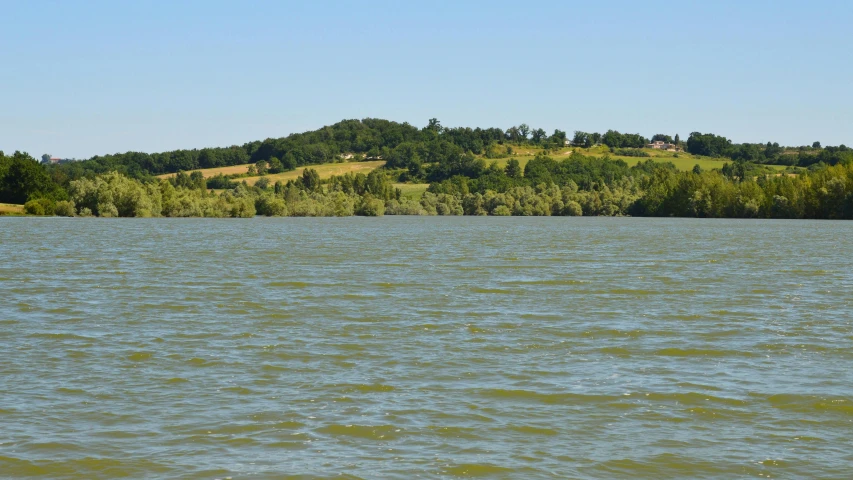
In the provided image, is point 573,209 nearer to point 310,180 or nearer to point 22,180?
point 310,180

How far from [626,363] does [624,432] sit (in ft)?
16.0

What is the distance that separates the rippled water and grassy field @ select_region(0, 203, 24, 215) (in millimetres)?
100482

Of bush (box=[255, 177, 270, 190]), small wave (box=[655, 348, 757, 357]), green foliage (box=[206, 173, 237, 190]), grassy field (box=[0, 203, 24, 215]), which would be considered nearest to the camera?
small wave (box=[655, 348, 757, 357])

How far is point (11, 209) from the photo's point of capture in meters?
126

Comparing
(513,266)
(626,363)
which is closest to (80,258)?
(513,266)

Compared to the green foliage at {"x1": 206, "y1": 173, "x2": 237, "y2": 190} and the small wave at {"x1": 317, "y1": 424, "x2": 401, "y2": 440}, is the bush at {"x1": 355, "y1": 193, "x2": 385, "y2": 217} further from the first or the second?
the small wave at {"x1": 317, "y1": 424, "x2": 401, "y2": 440}

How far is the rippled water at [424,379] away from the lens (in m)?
11.3

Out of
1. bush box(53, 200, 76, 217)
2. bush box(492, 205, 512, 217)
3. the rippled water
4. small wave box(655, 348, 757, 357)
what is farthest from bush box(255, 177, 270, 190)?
small wave box(655, 348, 757, 357)

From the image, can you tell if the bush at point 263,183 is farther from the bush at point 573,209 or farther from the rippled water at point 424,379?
the rippled water at point 424,379

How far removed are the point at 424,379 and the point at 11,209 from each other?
12404 centimetres

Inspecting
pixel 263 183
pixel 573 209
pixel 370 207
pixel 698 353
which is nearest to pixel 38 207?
pixel 370 207

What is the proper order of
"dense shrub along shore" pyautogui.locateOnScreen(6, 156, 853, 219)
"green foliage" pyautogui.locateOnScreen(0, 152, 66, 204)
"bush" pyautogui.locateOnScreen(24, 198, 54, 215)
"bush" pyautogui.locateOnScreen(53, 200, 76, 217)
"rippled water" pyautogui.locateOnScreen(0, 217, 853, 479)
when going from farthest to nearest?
"green foliage" pyautogui.locateOnScreen(0, 152, 66, 204)
"bush" pyautogui.locateOnScreen(24, 198, 54, 215)
"dense shrub along shore" pyautogui.locateOnScreen(6, 156, 853, 219)
"bush" pyautogui.locateOnScreen(53, 200, 76, 217)
"rippled water" pyautogui.locateOnScreen(0, 217, 853, 479)

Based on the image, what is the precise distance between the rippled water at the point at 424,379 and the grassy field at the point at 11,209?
330 ft

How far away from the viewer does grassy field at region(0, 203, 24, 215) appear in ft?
406
